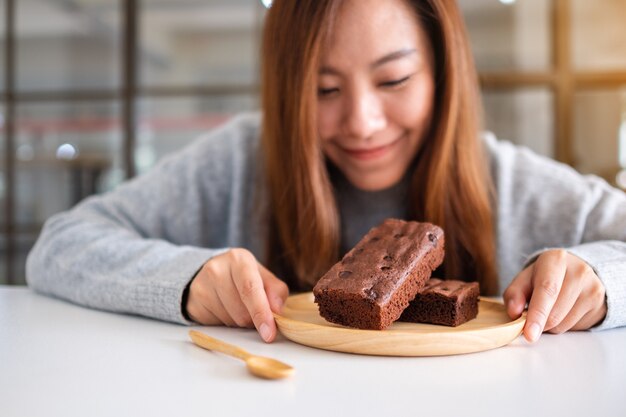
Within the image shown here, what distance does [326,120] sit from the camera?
4.52ft

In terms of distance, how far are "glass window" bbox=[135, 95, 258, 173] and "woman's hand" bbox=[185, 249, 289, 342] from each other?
3425mm

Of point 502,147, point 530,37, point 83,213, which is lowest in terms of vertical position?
point 83,213

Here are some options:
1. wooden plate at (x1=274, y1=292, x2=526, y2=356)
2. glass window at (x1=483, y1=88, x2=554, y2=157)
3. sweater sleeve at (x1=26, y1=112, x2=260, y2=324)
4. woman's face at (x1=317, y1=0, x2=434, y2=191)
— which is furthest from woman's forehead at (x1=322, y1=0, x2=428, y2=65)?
glass window at (x1=483, y1=88, x2=554, y2=157)

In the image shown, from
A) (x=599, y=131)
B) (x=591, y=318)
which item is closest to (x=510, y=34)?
(x=599, y=131)

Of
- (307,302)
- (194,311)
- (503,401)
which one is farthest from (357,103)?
(503,401)

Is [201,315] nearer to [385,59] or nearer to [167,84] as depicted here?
[385,59]

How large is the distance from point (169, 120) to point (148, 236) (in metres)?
2.90

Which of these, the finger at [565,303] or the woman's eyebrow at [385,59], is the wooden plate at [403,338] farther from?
the woman's eyebrow at [385,59]

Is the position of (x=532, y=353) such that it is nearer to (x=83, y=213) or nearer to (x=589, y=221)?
(x=589, y=221)

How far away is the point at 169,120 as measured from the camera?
440cm

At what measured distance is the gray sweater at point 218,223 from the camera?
1129 mm

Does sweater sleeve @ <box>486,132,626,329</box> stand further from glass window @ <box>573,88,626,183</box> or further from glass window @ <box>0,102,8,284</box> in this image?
glass window @ <box>0,102,8,284</box>

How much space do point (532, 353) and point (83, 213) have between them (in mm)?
1116

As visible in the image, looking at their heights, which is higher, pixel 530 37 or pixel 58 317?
pixel 530 37
